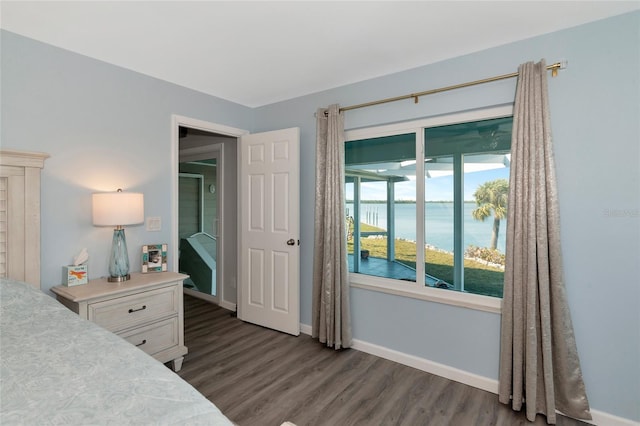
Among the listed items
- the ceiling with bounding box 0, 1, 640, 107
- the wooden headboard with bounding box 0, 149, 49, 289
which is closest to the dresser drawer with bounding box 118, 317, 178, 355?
the wooden headboard with bounding box 0, 149, 49, 289

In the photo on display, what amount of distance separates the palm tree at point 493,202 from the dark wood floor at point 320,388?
1.15 metres

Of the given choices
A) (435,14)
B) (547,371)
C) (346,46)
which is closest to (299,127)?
(346,46)

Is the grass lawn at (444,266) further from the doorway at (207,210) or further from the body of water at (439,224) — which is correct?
the doorway at (207,210)

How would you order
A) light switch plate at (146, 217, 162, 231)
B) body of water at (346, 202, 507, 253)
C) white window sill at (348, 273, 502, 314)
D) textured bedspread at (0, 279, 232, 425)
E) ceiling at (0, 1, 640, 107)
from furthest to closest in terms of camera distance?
light switch plate at (146, 217, 162, 231) < body of water at (346, 202, 507, 253) < white window sill at (348, 273, 502, 314) < ceiling at (0, 1, 640, 107) < textured bedspread at (0, 279, 232, 425)

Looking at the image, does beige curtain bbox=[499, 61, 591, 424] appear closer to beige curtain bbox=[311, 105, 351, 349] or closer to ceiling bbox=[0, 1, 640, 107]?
ceiling bbox=[0, 1, 640, 107]

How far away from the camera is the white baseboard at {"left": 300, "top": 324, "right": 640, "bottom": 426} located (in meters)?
1.91

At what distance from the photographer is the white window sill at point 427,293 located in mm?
2328

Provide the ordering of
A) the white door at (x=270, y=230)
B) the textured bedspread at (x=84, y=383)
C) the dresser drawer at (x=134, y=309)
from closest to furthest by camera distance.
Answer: the textured bedspread at (x=84, y=383) < the dresser drawer at (x=134, y=309) < the white door at (x=270, y=230)

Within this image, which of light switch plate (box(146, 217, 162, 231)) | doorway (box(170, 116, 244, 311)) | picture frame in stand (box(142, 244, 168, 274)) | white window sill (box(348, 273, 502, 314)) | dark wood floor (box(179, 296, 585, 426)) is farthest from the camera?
doorway (box(170, 116, 244, 311))

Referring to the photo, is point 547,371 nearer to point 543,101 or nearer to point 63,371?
point 543,101

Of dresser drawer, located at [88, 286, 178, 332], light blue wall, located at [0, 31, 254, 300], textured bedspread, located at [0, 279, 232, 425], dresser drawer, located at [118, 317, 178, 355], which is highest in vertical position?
light blue wall, located at [0, 31, 254, 300]

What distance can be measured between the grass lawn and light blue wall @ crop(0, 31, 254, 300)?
1.96m

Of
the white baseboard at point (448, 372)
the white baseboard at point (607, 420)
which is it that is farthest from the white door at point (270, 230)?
the white baseboard at point (607, 420)

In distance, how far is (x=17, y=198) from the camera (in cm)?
204
